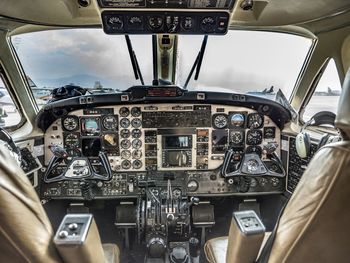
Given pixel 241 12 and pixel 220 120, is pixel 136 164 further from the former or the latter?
pixel 241 12

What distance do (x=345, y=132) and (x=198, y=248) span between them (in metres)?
2.27

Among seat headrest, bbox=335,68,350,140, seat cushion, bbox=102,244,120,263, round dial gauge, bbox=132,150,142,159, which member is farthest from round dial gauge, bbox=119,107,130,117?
seat headrest, bbox=335,68,350,140

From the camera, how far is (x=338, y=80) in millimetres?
2754

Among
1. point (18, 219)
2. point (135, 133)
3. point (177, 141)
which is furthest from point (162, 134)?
point (18, 219)

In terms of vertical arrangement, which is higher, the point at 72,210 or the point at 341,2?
the point at 341,2

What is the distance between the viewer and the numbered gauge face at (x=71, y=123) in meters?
3.02

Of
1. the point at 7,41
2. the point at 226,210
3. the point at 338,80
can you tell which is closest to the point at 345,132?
the point at 338,80

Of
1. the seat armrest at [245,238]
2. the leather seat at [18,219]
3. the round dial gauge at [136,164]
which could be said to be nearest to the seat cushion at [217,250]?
the seat armrest at [245,238]

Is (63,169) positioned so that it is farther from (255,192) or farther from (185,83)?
(255,192)

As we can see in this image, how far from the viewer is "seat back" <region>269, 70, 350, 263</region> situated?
0.88 metres

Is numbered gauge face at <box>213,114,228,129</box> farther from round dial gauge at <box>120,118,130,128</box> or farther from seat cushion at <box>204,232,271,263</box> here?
seat cushion at <box>204,232,271,263</box>

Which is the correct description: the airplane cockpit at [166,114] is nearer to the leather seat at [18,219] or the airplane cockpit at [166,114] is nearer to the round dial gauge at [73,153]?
the round dial gauge at [73,153]

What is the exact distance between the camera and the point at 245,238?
1288 millimetres

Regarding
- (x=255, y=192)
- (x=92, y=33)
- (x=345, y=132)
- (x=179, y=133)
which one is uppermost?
(x=345, y=132)
